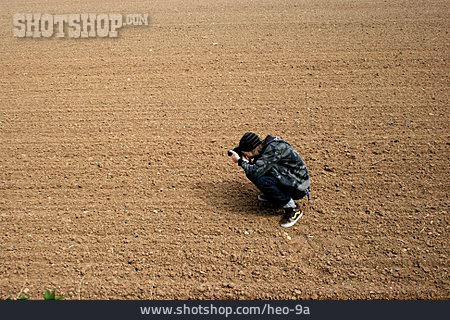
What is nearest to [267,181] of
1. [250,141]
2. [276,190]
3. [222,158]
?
[276,190]

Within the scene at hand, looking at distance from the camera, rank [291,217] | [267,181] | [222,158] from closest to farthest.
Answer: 1. [267,181]
2. [291,217]
3. [222,158]

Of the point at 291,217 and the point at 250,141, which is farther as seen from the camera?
the point at 291,217

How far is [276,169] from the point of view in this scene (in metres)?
4.97

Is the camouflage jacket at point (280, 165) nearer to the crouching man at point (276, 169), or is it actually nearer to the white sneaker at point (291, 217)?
the crouching man at point (276, 169)

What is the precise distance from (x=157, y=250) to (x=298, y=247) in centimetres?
167

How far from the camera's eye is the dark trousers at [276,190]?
4.95 metres

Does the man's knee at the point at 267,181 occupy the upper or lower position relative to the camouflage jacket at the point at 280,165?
lower

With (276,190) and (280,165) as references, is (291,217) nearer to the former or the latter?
(276,190)

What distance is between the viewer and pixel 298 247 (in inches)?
193

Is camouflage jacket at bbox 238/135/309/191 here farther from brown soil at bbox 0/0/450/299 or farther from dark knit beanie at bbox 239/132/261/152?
→ brown soil at bbox 0/0/450/299

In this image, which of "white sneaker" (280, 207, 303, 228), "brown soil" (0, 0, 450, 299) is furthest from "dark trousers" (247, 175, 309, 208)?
"brown soil" (0, 0, 450, 299)

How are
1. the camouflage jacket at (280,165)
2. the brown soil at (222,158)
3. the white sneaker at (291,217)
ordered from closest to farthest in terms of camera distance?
the brown soil at (222,158), the camouflage jacket at (280,165), the white sneaker at (291,217)

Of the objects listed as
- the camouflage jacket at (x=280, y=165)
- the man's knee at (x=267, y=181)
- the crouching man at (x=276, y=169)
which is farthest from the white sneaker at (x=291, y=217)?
the man's knee at (x=267, y=181)

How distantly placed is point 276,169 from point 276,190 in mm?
250
